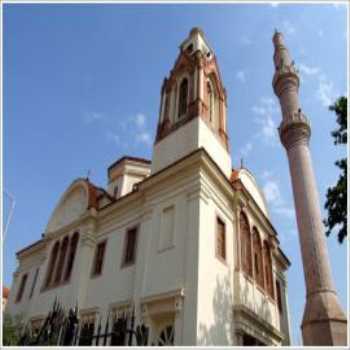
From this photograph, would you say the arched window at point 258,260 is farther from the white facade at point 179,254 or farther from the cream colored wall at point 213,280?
the cream colored wall at point 213,280

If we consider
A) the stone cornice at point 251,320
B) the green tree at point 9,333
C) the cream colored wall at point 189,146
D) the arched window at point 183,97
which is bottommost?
the green tree at point 9,333

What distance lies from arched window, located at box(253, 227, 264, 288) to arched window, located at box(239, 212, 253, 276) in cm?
69

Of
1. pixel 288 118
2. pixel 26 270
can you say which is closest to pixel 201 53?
pixel 288 118

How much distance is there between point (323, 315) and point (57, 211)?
15.6 m

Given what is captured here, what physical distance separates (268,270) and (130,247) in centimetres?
715

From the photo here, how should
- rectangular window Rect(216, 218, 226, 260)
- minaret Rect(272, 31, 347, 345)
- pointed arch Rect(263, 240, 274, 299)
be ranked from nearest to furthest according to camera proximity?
1. minaret Rect(272, 31, 347, 345)
2. rectangular window Rect(216, 218, 226, 260)
3. pointed arch Rect(263, 240, 274, 299)

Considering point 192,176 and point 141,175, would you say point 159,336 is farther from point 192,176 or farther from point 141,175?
point 141,175

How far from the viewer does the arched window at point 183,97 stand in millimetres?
18778

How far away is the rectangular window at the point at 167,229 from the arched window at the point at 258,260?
4803mm

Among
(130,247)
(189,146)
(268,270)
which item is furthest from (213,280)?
(268,270)

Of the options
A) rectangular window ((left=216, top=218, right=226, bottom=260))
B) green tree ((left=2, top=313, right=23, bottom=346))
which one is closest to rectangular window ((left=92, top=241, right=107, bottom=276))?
green tree ((left=2, top=313, right=23, bottom=346))

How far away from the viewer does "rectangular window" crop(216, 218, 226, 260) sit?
13.6m

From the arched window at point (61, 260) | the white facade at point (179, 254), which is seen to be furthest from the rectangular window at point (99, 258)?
the arched window at point (61, 260)

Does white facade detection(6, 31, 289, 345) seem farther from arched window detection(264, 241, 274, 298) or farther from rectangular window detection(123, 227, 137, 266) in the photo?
arched window detection(264, 241, 274, 298)
